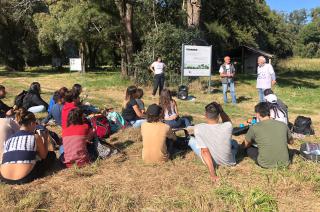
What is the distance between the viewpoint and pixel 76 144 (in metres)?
5.92

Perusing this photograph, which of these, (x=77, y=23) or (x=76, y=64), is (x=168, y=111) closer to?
A: (x=77, y=23)

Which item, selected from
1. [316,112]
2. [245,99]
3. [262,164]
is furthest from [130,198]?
[245,99]

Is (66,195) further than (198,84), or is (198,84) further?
(198,84)

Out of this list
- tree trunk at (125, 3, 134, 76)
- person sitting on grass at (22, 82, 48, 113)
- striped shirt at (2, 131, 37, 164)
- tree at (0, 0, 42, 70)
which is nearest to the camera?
striped shirt at (2, 131, 37, 164)

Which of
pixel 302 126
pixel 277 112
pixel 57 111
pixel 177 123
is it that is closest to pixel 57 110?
pixel 57 111

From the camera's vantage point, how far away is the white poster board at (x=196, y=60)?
1600cm

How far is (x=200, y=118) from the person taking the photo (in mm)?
10539

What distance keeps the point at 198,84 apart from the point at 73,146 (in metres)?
11.9

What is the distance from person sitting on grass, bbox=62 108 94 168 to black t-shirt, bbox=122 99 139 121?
2.49 m

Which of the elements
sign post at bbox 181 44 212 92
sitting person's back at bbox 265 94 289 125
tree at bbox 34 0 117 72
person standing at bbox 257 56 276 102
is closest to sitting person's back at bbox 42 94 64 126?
sitting person's back at bbox 265 94 289 125

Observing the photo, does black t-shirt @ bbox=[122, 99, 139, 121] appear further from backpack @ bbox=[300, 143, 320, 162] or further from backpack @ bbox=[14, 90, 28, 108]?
backpack @ bbox=[300, 143, 320, 162]

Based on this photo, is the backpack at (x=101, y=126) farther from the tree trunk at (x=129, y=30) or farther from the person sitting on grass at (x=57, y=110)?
the tree trunk at (x=129, y=30)

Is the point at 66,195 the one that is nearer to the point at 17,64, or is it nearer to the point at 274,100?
the point at 274,100

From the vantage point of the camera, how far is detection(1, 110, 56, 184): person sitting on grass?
5.26m
